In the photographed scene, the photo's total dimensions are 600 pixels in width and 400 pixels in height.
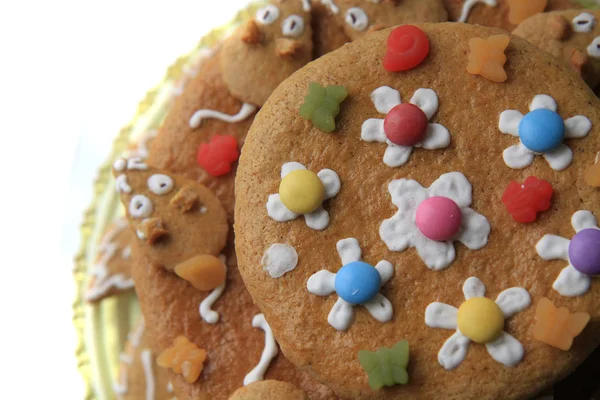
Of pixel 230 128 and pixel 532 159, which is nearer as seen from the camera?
pixel 532 159

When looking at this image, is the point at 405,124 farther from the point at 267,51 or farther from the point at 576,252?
the point at 267,51

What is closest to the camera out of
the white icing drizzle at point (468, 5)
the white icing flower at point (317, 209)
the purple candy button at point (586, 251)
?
the purple candy button at point (586, 251)

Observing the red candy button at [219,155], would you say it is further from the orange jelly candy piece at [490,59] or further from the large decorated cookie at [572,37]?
the large decorated cookie at [572,37]

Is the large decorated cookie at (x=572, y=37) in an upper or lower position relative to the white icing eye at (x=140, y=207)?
lower

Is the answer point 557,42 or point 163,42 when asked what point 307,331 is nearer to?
point 557,42

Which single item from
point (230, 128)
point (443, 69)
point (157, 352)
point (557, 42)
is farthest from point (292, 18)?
point (157, 352)

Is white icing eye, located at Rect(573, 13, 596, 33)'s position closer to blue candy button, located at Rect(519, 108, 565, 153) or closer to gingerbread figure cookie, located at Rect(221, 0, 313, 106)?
blue candy button, located at Rect(519, 108, 565, 153)

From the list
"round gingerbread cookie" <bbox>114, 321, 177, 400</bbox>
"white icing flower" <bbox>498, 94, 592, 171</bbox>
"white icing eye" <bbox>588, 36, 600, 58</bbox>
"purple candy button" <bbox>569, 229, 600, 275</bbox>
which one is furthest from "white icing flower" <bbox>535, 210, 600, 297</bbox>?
"round gingerbread cookie" <bbox>114, 321, 177, 400</bbox>

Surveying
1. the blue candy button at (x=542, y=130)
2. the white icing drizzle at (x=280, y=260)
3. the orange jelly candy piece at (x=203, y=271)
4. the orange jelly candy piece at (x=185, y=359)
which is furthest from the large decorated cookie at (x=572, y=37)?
the orange jelly candy piece at (x=185, y=359)

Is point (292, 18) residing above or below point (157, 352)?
above
